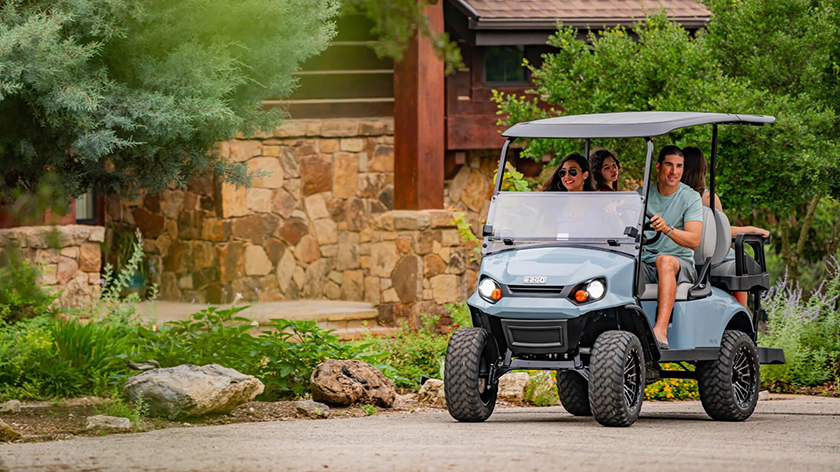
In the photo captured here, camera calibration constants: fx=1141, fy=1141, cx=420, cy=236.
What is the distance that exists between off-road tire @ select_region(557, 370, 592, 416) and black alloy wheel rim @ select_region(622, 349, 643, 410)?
1351 mm

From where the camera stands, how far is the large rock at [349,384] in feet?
29.0

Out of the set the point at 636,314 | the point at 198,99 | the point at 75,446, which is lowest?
the point at 75,446

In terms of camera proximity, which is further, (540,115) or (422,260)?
(422,260)

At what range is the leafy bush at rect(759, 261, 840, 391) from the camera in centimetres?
1144

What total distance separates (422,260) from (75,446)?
8.49 metres

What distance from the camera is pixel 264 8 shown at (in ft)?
27.9

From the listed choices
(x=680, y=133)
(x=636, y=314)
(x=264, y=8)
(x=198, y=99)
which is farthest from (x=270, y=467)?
(x=680, y=133)

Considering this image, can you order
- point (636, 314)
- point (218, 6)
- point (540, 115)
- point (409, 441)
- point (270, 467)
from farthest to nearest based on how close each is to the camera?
point (540, 115)
point (218, 6)
point (636, 314)
point (409, 441)
point (270, 467)

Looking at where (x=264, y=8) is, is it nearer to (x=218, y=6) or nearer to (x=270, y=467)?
(x=218, y=6)

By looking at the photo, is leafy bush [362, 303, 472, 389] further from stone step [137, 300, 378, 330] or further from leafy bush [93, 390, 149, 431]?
leafy bush [93, 390, 149, 431]

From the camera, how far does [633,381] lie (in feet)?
24.5

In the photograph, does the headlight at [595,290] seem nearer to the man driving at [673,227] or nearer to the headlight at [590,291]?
the headlight at [590,291]

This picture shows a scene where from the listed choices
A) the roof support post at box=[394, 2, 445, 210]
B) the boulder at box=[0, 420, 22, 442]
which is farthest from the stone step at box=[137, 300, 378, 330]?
the boulder at box=[0, 420, 22, 442]

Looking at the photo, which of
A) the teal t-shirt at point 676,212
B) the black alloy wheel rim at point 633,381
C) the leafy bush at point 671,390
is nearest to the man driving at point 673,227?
the teal t-shirt at point 676,212
